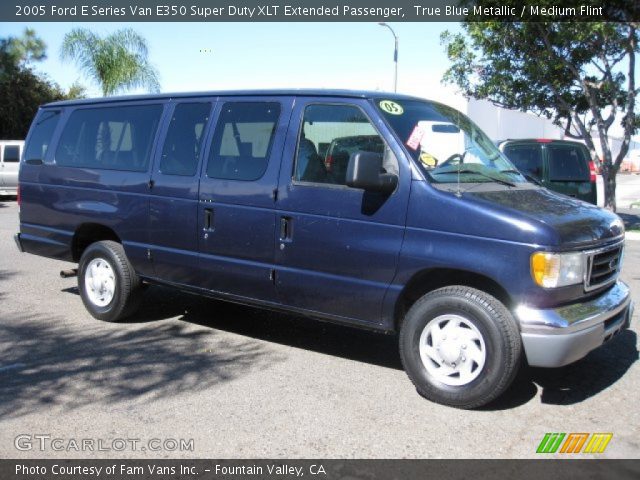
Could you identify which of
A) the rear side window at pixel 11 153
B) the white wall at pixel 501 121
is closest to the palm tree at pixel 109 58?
the rear side window at pixel 11 153

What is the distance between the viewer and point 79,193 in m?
6.29

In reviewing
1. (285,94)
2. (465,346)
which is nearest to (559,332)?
(465,346)

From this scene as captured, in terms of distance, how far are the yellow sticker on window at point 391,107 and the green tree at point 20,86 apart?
29.8 m

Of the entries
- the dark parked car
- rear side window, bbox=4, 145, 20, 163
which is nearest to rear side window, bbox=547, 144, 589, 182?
the dark parked car

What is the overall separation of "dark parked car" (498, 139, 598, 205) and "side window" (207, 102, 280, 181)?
693cm

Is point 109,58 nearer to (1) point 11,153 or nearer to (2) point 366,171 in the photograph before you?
(1) point 11,153

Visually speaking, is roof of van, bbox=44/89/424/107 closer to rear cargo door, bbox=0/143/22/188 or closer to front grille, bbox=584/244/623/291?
front grille, bbox=584/244/623/291

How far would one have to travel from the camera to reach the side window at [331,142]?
4691mm

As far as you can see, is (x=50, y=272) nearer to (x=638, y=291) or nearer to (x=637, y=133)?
(x=638, y=291)

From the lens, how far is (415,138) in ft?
15.1

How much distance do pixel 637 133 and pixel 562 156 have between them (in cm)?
784

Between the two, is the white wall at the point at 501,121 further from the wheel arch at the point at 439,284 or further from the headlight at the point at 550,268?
the headlight at the point at 550,268

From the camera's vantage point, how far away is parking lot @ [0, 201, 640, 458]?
3.77m

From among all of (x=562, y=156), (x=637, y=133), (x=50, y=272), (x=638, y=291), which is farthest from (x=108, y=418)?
(x=637, y=133)
